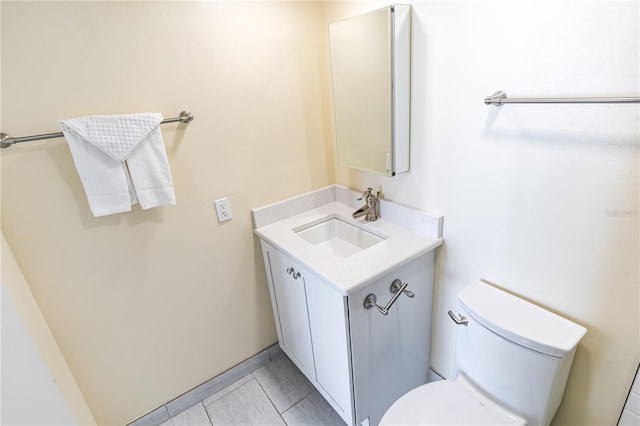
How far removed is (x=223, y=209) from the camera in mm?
1526

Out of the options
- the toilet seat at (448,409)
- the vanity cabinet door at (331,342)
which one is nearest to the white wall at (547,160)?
the toilet seat at (448,409)

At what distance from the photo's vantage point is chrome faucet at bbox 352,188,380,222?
1598 millimetres

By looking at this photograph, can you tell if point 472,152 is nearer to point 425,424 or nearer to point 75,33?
point 425,424

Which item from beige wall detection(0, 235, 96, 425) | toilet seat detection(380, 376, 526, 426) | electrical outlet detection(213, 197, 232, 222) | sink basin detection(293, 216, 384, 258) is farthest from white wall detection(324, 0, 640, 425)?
beige wall detection(0, 235, 96, 425)

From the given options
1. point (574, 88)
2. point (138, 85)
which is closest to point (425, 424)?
point (574, 88)

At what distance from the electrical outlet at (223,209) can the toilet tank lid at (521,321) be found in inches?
42.2

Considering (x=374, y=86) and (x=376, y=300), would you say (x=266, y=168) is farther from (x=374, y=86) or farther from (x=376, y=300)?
(x=376, y=300)

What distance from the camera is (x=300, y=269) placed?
1375 millimetres

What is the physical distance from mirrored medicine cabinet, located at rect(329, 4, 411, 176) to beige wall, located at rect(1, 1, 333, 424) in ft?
0.79

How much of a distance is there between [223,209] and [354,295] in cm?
75

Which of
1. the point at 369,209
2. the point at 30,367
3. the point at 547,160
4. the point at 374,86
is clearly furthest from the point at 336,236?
the point at 30,367

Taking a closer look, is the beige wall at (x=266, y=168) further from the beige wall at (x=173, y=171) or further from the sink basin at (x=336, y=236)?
the sink basin at (x=336, y=236)

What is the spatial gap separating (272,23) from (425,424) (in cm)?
169

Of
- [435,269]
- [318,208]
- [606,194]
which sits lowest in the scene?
[435,269]
